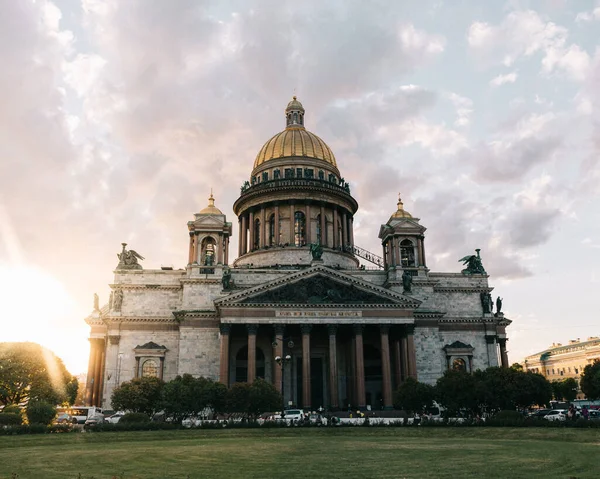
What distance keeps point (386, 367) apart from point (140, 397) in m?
22.5

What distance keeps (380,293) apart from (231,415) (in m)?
18.6

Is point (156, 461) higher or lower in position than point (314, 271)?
lower

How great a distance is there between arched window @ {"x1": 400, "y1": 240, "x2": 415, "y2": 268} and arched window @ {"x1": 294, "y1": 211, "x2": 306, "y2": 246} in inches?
470

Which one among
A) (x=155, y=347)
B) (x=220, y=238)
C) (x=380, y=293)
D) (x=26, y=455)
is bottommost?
(x=26, y=455)

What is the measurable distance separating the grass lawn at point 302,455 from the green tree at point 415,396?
11.1m

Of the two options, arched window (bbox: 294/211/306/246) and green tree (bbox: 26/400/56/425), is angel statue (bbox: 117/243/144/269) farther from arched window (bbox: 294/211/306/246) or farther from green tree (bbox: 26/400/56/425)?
green tree (bbox: 26/400/56/425)

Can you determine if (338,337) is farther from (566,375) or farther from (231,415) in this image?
(566,375)

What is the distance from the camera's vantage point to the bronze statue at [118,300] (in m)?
59.3

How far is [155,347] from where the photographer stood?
190 ft

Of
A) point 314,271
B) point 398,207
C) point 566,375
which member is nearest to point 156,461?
point 314,271

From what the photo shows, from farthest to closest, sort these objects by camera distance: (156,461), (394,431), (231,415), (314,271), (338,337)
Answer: (338,337) < (314,271) < (231,415) < (394,431) < (156,461)

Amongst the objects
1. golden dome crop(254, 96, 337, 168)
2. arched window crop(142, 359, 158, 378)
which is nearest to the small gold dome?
golden dome crop(254, 96, 337, 168)

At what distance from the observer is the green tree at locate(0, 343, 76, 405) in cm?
6100

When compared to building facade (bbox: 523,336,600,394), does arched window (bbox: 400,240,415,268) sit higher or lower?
higher
